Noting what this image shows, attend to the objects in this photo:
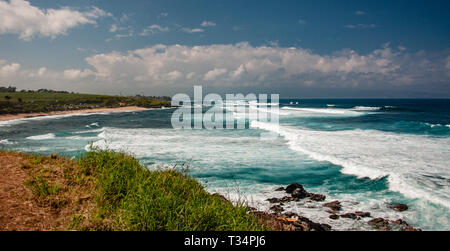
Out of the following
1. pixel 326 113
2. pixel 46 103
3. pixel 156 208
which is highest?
pixel 46 103

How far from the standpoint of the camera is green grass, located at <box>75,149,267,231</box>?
13.4 feet

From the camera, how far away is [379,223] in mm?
7785

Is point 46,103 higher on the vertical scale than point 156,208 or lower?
higher

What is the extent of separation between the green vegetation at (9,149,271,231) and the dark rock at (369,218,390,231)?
4739 mm

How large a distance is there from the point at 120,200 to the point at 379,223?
292 inches

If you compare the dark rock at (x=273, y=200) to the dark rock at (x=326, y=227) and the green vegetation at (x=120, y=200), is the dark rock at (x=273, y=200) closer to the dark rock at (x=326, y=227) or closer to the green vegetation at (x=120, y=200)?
the dark rock at (x=326, y=227)

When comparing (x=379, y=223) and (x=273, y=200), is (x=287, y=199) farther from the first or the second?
(x=379, y=223)

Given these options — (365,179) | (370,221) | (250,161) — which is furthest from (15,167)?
(365,179)

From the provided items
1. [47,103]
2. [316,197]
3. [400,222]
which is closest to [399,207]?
[400,222]

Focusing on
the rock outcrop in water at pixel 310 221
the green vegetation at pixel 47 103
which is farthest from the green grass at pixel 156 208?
the green vegetation at pixel 47 103

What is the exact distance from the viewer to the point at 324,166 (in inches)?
560

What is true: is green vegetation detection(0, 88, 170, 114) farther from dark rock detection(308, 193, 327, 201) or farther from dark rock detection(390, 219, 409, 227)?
dark rock detection(390, 219, 409, 227)
